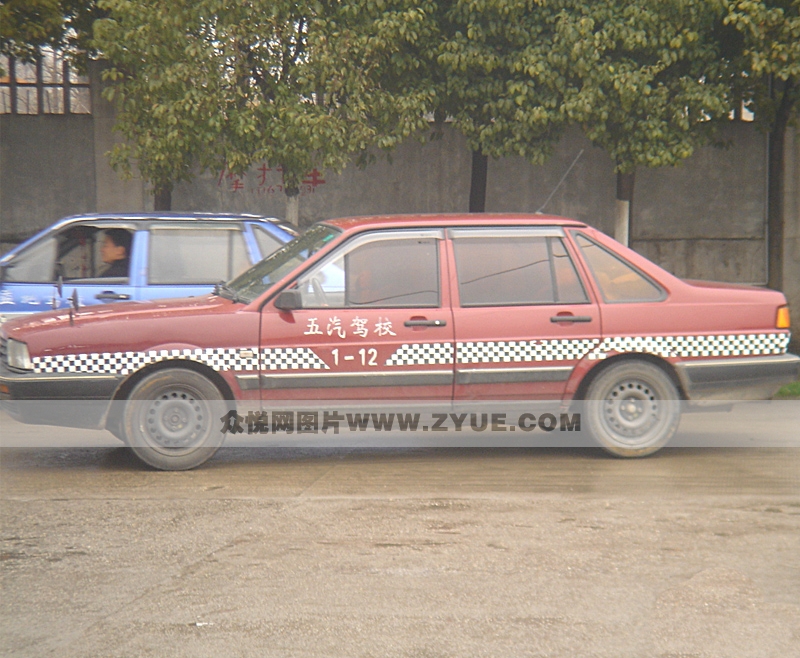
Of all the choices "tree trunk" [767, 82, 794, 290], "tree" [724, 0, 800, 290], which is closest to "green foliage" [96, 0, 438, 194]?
"tree" [724, 0, 800, 290]

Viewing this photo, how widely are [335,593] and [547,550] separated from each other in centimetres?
120

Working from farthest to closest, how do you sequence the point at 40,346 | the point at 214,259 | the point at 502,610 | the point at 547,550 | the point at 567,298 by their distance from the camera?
the point at 214,259
the point at 567,298
the point at 40,346
the point at 547,550
the point at 502,610

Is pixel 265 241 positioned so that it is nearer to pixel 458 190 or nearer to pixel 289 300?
pixel 289 300

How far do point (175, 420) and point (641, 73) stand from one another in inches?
290

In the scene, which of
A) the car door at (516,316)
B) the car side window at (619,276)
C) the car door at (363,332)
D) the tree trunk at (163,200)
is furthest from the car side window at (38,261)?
the tree trunk at (163,200)

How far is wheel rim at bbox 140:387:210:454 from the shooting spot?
22.0 ft

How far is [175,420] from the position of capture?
6773mm

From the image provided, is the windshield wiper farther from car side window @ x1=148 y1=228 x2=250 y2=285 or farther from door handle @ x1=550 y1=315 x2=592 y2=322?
door handle @ x1=550 y1=315 x2=592 y2=322

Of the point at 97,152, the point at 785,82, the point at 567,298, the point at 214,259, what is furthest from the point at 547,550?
the point at 97,152

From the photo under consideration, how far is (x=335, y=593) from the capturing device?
4441 mm

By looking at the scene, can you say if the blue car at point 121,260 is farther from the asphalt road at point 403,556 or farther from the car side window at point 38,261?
the asphalt road at point 403,556

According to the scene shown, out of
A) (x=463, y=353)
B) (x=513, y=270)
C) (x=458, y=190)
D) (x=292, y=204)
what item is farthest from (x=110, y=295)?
(x=458, y=190)

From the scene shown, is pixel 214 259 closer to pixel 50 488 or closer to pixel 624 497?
pixel 50 488

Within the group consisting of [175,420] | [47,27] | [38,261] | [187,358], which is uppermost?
[47,27]
